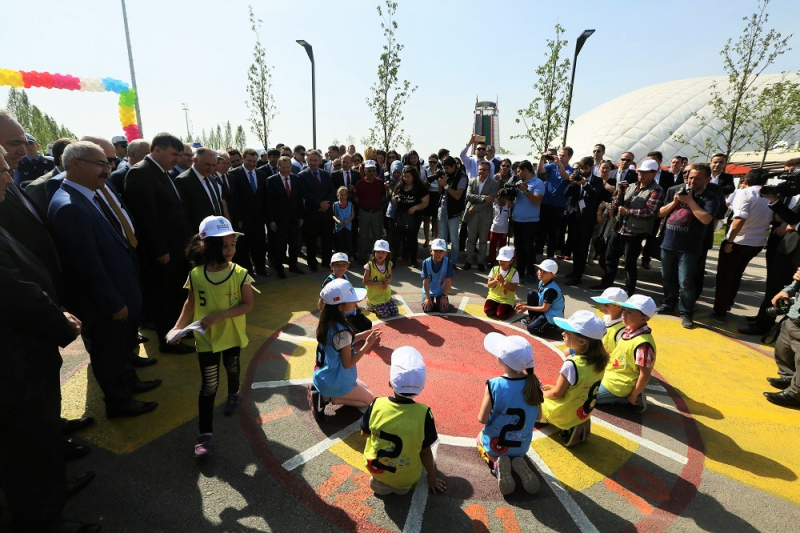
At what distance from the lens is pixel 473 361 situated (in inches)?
230

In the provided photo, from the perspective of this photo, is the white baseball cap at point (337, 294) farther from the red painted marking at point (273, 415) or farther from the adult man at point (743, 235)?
the adult man at point (743, 235)

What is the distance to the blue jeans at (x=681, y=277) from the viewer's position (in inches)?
287

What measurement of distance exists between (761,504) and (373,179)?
913 centimetres

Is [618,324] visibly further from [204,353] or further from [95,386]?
[95,386]

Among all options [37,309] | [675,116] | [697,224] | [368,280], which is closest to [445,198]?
[368,280]

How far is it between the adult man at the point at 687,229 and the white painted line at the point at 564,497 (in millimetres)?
5246

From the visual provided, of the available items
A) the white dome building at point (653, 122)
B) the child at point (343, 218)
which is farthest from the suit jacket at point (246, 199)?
the white dome building at point (653, 122)

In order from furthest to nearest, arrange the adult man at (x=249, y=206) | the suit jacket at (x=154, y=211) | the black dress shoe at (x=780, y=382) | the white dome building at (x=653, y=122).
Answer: the white dome building at (x=653, y=122), the adult man at (x=249, y=206), the black dress shoe at (x=780, y=382), the suit jacket at (x=154, y=211)

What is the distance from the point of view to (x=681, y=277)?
7.44 meters

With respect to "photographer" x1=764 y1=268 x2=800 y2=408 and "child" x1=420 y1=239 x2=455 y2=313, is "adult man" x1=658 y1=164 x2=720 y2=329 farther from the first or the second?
"child" x1=420 y1=239 x2=455 y2=313

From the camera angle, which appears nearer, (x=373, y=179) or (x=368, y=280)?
(x=368, y=280)

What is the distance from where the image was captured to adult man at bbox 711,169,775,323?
7.05 metres

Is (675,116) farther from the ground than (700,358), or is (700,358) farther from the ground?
(675,116)

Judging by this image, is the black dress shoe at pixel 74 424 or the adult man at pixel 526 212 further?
the adult man at pixel 526 212
